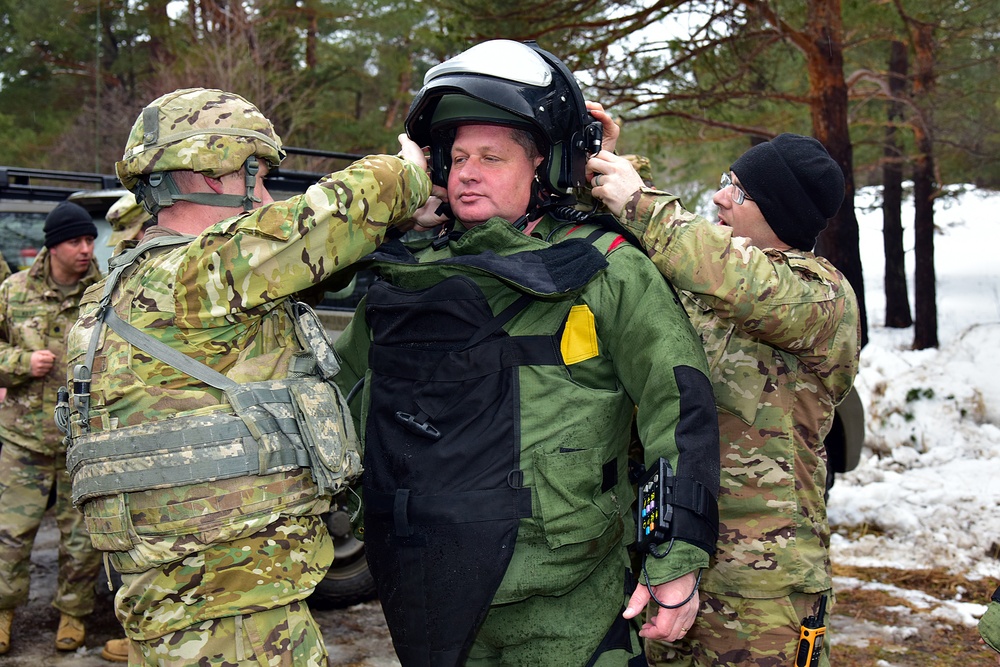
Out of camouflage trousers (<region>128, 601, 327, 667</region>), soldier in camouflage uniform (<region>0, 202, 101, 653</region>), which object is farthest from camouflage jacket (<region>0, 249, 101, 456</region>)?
camouflage trousers (<region>128, 601, 327, 667</region>)

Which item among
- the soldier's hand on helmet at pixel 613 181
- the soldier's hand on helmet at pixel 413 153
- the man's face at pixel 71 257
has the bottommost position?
the man's face at pixel 71 257

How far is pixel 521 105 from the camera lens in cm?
249

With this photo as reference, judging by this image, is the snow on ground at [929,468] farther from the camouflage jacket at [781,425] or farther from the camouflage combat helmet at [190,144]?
the camouflage combat helmet at [190,144]

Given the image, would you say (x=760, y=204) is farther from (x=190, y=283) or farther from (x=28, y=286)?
(x=28, y=286)

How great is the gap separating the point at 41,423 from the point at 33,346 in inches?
17.3

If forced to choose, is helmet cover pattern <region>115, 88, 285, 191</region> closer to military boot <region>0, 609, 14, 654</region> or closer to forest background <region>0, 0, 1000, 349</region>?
military boot <region>0, 609, 14, 654</region>

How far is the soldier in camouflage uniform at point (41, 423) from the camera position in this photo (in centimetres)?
495

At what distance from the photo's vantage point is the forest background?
880cm

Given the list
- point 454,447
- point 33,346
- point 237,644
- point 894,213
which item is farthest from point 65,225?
point 894,213

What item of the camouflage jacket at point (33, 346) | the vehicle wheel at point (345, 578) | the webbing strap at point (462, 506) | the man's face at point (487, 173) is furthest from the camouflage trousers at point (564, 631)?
the camouflage jacket at point (33, 346)

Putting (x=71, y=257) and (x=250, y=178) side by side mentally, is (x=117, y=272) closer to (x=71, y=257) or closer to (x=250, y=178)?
(x=250, y=178)

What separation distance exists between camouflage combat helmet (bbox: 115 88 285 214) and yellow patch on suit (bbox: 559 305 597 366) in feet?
3.29

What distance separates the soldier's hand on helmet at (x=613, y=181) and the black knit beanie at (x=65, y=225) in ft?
12.3

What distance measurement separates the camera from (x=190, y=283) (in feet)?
7.68
